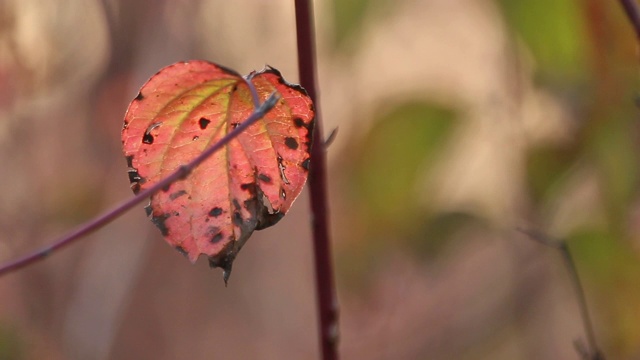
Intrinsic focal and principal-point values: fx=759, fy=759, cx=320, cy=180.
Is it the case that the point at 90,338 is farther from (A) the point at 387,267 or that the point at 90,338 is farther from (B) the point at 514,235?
(B) the point at 514,235

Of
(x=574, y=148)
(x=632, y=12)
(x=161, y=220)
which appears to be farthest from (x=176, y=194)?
(x=574, y=148)

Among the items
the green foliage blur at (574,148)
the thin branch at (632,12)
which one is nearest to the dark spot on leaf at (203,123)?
the thin branch at (632,12)

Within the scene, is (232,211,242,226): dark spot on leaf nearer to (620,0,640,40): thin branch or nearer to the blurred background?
(620,0,640,40): thin branch

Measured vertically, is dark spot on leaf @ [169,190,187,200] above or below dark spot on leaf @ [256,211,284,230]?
above

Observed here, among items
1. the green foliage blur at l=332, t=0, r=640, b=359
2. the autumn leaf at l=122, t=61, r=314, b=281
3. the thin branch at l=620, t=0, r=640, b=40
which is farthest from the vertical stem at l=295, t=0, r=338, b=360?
the green foliage blur at l=332, t=0, r=640, b=359

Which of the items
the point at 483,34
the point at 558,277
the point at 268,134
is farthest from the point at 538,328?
the point at 268,134

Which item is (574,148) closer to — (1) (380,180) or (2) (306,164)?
(1) (380,180)

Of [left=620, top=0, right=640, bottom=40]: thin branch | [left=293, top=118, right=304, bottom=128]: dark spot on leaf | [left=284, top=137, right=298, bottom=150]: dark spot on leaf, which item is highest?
[left=620, top=0, right=640, bottom=40]: thin branch
